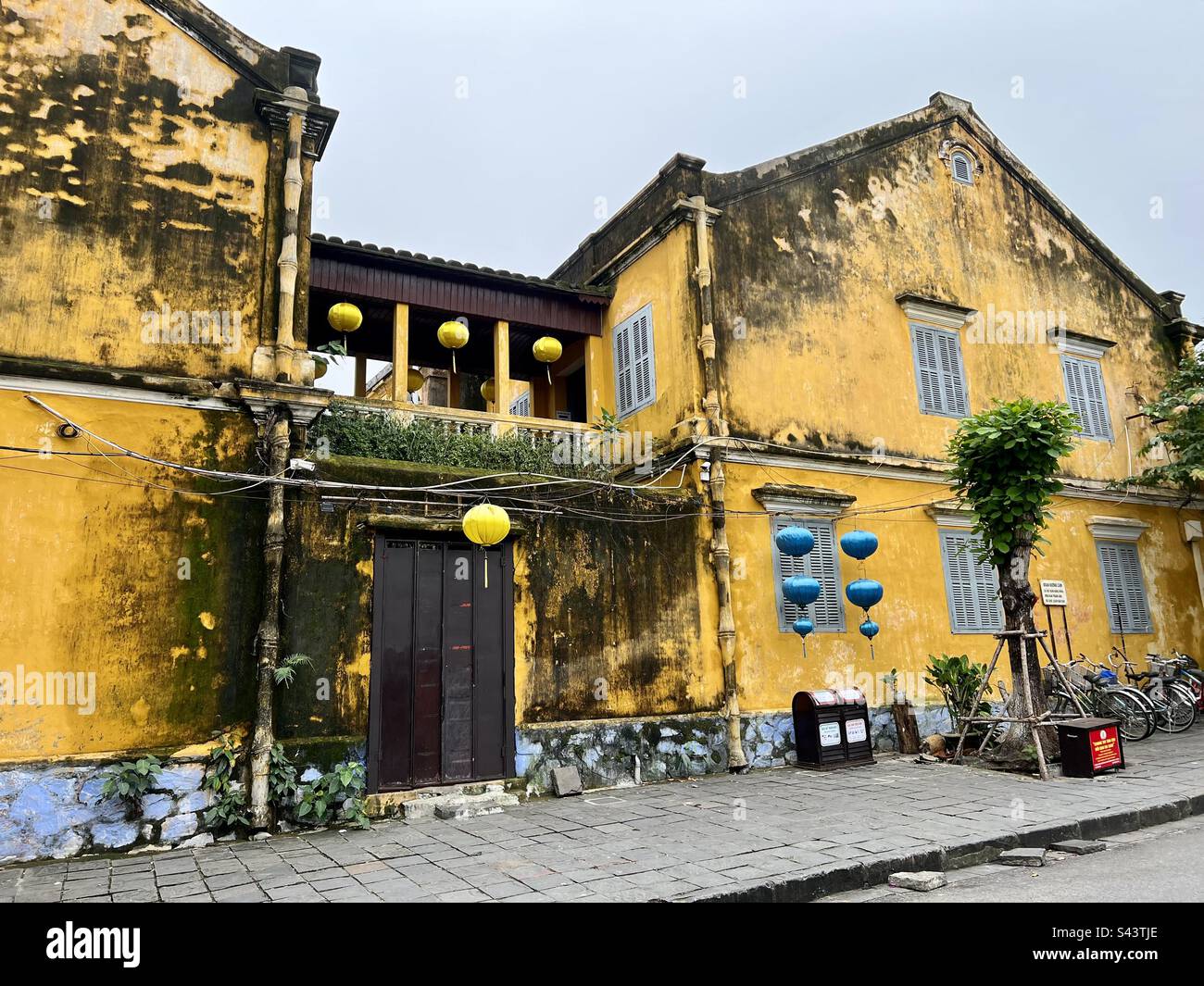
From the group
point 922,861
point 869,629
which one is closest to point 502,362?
point 869,629

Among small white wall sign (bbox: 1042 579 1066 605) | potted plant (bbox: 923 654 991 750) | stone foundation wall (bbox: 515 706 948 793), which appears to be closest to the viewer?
stone foundation wall (bbox: 515 706 948 793)

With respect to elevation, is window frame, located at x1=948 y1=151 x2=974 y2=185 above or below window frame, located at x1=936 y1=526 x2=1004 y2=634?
above

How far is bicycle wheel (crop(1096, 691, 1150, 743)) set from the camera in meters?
12.2

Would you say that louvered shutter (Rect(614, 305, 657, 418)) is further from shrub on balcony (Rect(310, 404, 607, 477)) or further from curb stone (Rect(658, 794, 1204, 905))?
curb stone (Rect(658, 794, 1204, 905))

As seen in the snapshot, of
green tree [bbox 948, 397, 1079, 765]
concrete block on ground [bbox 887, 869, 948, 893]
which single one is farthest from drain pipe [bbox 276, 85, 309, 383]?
green tree [bbox 948, 397, 1079, 765]

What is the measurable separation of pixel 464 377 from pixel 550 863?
39.1 ft

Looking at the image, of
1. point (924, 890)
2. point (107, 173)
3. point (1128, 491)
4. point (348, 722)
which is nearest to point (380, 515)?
point (348, 722)

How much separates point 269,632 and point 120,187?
4.97 metres

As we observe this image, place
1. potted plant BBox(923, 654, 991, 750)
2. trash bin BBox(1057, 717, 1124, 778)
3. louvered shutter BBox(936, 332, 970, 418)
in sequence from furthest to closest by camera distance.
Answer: louvered shutter BBox(936, 332, 970, 418)
potted plant BBox(923, 654, 991, 750)
trash bin BBox(1057, 717, 1124, 778)

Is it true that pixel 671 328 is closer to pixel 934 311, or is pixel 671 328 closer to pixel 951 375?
pixel 934 311

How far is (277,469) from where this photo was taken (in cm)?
822

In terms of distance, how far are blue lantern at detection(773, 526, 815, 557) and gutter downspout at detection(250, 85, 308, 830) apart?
6155 mm

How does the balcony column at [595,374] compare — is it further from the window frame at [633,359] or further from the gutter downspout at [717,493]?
the gutter downspout at [717,493]

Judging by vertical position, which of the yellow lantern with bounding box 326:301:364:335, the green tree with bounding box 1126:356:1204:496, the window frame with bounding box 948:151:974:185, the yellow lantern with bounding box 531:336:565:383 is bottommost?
the green tree with bounding box 1126:356:1204:496
